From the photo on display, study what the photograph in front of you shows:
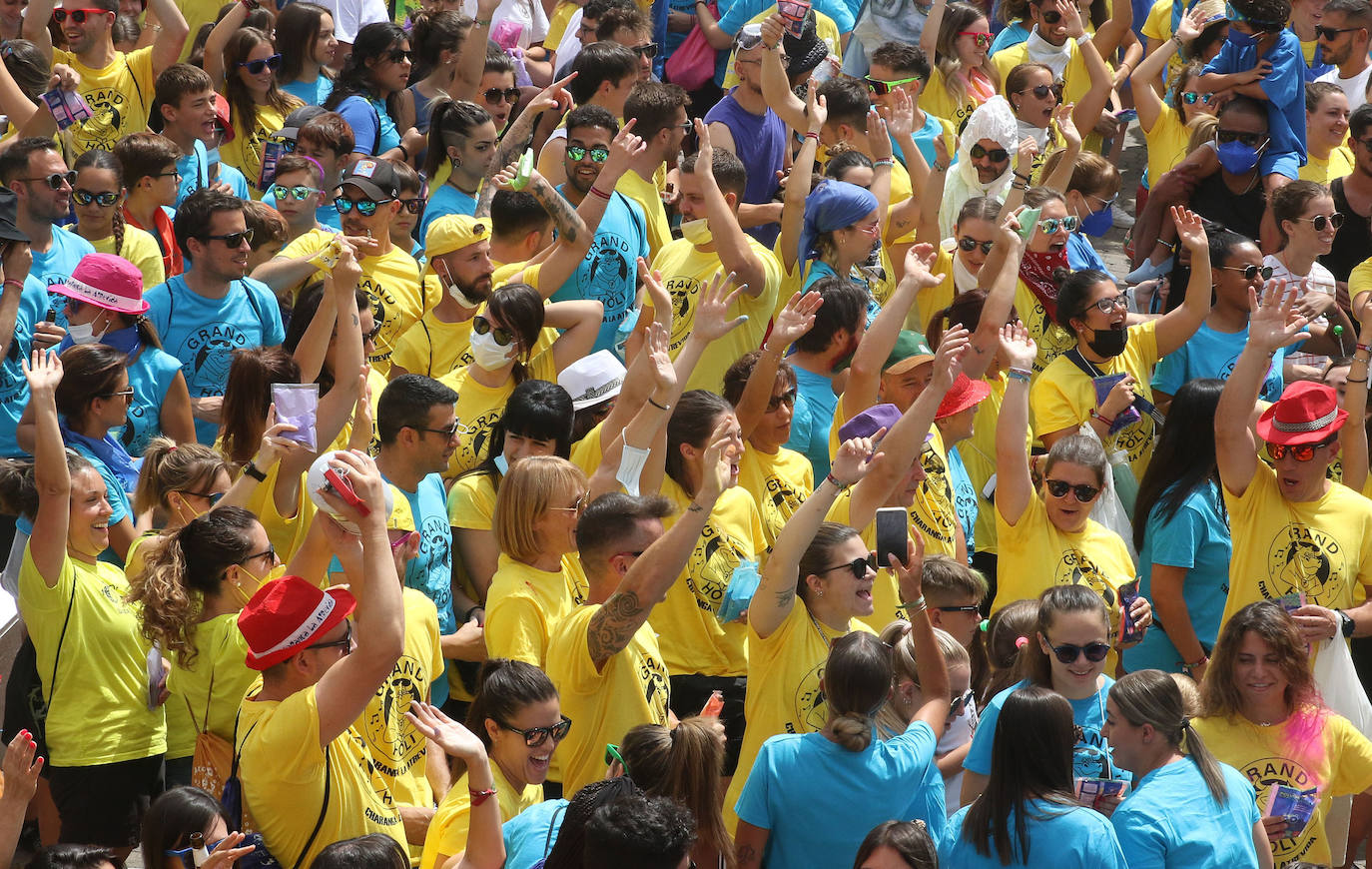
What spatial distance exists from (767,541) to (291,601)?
210cm

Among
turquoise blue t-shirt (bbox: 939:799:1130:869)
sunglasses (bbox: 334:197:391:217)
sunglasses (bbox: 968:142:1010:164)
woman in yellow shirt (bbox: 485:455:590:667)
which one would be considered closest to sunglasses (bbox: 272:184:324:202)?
sunglasses (bbox: 334:197:391:217)

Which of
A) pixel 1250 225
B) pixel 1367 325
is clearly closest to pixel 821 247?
pixel 1367 325

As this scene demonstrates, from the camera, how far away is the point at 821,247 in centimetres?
696

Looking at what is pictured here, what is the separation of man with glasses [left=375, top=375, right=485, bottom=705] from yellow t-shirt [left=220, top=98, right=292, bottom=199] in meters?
3.67

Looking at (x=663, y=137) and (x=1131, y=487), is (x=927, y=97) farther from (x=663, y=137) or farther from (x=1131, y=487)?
(x=1131, y=487)

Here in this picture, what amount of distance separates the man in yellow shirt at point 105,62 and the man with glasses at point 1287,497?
18.5 ft

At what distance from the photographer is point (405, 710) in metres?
4.55

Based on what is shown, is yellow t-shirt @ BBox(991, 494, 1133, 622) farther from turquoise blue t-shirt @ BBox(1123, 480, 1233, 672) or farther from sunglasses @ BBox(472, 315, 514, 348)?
sunglasses @ BBox(472, 315, 514, 348)

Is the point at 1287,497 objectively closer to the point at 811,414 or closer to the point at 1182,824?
the point at 811,414

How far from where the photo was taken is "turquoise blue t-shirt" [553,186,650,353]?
705 centimetres

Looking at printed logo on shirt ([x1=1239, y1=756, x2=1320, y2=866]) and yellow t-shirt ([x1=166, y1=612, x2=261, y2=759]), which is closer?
yellow t-shirt ([x1=166, y1=612, x2=261, y2=759])

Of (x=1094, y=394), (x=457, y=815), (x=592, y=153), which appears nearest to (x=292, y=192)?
(x=592, y=153)

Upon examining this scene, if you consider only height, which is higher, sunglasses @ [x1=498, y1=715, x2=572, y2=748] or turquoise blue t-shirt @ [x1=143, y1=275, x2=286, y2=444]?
sunglasses @ [x1=498, y1=715, x2=572, y2=748]

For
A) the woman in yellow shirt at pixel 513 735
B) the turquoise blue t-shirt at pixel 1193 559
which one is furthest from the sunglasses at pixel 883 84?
the woman in yellow shirt at pixel 513 735
